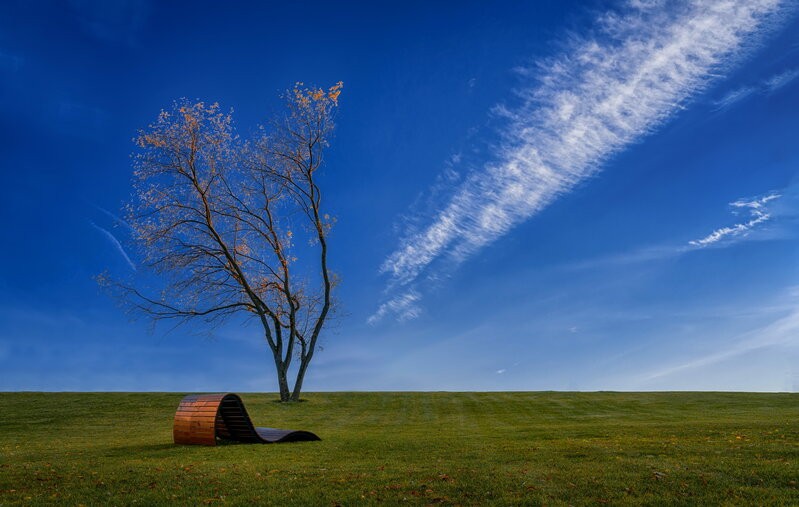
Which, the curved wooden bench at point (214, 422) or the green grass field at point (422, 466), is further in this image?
the curved wooden bench at point (214, 422)

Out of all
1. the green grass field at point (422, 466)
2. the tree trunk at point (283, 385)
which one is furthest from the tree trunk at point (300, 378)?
the green grass field at point (422, 466)

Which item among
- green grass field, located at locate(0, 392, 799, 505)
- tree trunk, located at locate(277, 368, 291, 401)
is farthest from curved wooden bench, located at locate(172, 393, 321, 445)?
tree trunk, located at locate(277, 368, 291, 401)

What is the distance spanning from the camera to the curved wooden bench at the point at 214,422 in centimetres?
1609

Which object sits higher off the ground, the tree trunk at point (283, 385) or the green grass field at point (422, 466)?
the tree trunk at point (283, 385)

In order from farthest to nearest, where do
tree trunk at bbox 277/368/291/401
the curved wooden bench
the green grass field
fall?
1. tree trunk at bbox 277/368/291/401
2. the curved wooden bench
3. the green grass field

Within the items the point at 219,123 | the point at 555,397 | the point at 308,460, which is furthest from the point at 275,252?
the point at 308,460

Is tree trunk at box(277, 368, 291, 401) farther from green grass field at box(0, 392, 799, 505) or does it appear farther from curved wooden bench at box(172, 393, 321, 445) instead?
→ curved wooden bench at box(172, 393, 321, 445)

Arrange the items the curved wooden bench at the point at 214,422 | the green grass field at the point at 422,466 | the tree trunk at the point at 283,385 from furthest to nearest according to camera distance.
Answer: the tree trunk at the point at 283,385
the curved wooden bench at the point at 214,422
the green grass field at the point at 422,466

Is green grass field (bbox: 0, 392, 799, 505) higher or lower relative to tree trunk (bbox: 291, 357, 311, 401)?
lower

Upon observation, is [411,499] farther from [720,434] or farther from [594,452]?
[720,434]

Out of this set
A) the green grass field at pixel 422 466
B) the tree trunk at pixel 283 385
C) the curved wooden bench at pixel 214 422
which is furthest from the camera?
the tree trunk at pixel 283 385

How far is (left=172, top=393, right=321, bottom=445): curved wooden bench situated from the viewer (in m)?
16.1

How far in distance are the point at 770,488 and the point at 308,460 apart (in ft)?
29.8

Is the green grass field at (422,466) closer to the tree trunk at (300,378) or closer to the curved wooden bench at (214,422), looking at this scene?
the curved wooden bench at (214,422)
